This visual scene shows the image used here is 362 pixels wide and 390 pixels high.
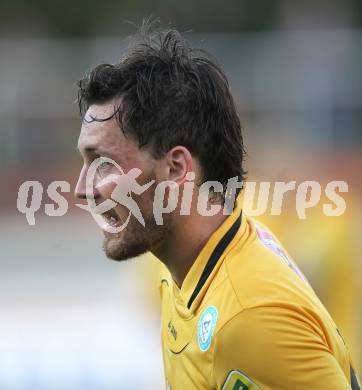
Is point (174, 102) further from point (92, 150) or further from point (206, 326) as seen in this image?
point (206, 326)

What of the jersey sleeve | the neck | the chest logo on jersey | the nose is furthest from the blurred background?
the jersey sleeve

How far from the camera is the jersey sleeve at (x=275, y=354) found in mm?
2051

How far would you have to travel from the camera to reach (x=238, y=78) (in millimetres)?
11266

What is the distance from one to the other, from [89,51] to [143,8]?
355cm

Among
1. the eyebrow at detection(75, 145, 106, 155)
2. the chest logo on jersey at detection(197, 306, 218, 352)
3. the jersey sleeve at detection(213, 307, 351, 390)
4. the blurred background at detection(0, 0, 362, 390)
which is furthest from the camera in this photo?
the blurred background at detection(0, 0, 362, 390)

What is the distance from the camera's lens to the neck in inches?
99.0

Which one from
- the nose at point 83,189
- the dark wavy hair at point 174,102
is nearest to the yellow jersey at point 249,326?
the dark wavy hair at point 174,102

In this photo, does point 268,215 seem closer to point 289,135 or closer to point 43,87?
point 289,135

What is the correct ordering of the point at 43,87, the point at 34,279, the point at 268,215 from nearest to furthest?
the point at 268,215
the point at 34,279
the point at 43,87

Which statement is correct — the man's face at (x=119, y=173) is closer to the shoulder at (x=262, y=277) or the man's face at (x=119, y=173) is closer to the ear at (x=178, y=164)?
the ear at (x=178, y=164)

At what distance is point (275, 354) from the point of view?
6.74 ft

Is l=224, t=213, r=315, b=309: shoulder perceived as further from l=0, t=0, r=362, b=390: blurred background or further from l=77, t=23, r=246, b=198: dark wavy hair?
l=0, t=0, r=362, b=390: blurred background

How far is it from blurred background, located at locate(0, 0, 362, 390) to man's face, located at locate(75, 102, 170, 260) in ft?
11.6

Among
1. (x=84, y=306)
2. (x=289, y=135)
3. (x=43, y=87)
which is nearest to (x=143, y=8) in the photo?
(x=43, y=87)
